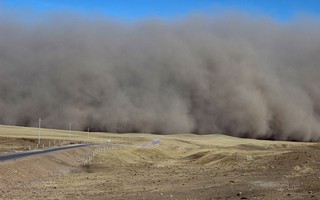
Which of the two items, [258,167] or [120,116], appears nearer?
[258,167]

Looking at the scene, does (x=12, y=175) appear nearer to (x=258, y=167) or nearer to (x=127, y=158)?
(x=258, y=167)

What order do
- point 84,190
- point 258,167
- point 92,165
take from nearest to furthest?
1. point 84,190
2. point 258,167
3. point 92,165

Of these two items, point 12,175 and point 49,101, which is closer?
point 12,175

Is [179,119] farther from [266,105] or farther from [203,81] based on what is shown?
[266,105]

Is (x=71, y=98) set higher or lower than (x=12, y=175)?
higher

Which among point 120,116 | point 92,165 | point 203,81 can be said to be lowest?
point 92,165

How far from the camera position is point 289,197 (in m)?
14.9

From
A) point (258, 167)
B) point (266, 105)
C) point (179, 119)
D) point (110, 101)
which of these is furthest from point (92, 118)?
point (258, 167)

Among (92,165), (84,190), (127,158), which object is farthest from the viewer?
(127,158)

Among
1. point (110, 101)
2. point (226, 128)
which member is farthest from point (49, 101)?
point (226, 128)

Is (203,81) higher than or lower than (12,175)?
higher

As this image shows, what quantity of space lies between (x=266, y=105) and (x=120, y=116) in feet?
153

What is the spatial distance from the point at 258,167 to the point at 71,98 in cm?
12568

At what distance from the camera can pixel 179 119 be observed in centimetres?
14962
